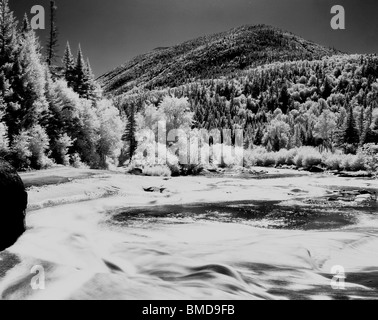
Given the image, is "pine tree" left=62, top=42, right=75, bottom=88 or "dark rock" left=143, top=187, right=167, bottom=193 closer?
"dark rock" left=143, top=187, right=167, bottom=193

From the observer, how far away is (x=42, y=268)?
7.66 m

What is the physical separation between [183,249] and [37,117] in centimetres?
2168

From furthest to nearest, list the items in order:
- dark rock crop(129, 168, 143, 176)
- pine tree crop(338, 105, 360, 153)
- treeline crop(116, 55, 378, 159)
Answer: treeline crop(116, 55, 378, 159) → pine tree crop(338, 105, 360, 153) → dark rock crop(129, 168, 143, 176)

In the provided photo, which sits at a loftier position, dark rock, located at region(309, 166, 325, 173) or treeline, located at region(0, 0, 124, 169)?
treeline, located at region(0, 0, 124, 169)

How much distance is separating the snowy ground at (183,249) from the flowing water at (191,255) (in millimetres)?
25

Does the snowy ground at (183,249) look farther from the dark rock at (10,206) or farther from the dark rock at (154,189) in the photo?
the dark rock at (154,189)

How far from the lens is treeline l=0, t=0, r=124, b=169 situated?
25.1 m

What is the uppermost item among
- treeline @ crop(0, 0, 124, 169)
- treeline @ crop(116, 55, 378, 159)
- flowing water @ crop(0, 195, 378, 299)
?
treeline @ crop(116, 55, 378, 159)

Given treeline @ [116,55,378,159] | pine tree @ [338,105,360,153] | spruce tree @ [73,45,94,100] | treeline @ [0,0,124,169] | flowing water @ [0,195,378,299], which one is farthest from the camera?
treeline @ [116,55,378,159]

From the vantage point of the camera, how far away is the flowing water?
684 cm

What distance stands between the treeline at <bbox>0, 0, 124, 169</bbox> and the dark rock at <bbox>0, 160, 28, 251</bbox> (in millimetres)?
14157

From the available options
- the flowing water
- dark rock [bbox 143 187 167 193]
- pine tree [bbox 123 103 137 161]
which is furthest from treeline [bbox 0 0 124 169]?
pine tree [bbox 123 103 137 161]

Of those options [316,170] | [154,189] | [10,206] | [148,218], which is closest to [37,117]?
[154,189]

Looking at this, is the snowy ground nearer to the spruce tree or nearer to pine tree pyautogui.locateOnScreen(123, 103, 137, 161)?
the spruce tree
